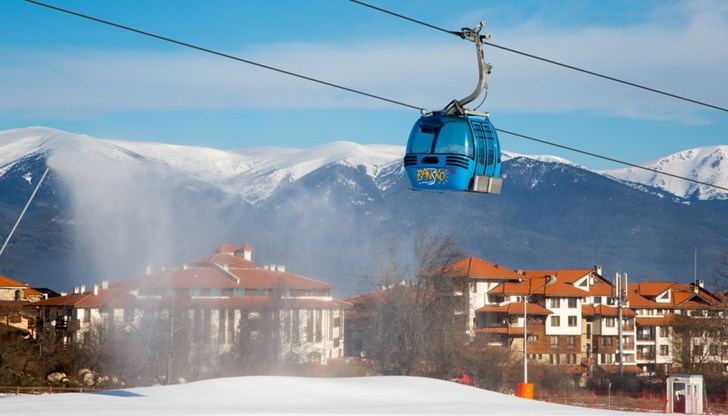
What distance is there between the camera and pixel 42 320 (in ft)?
320

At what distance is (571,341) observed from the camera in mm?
108125

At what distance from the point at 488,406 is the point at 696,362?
58.5 m

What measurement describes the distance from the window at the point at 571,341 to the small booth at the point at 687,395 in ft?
197

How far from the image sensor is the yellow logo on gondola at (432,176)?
2380 centimetres

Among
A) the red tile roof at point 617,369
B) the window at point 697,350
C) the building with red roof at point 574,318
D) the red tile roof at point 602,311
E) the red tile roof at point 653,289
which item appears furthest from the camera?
the red tile roof at point 653,289

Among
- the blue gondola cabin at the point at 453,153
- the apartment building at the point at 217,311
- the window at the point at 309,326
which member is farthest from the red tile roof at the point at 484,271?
the blue gondola cabin at the point at 453,153

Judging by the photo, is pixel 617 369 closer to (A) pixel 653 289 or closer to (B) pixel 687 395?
(A) pixel 653 289

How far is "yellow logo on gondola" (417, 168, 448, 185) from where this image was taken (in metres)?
23.8

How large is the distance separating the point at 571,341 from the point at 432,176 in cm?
8754

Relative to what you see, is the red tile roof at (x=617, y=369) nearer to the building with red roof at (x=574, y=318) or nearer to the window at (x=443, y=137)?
the building with red roof at (x=574, y=318)

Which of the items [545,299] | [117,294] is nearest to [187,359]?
[117,294]

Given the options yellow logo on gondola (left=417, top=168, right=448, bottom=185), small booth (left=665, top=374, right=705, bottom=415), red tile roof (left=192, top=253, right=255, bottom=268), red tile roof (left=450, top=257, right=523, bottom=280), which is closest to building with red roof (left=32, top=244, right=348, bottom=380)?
red tile roof (left=192, top=253, right=255, bottom=268)

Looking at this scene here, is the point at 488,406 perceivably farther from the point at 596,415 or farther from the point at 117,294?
the point at 117,294

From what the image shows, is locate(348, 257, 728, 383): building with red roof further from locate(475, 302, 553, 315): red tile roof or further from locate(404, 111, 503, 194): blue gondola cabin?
locate(404, 111, 503, 194): blue gondola cabin
